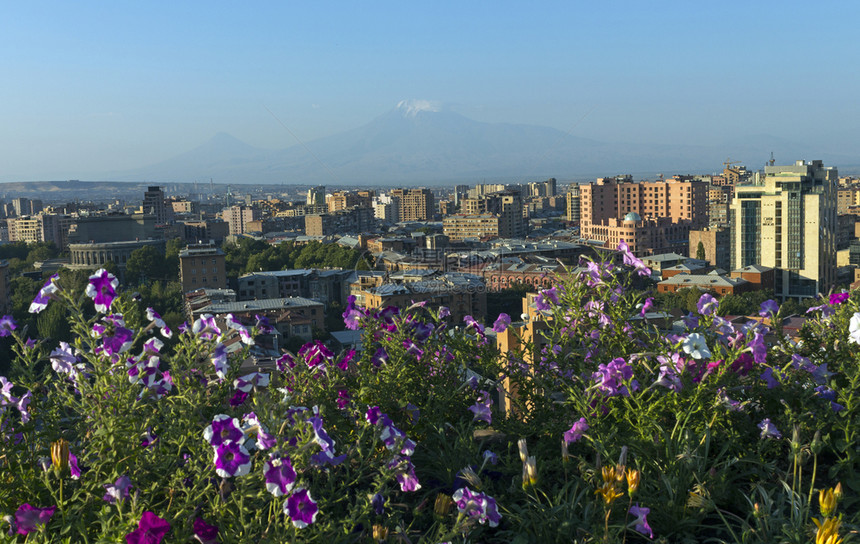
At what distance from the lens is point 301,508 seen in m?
1.01

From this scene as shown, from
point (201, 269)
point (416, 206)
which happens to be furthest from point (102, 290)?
point (416, 206)

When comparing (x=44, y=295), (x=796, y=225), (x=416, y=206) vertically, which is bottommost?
(x=796, y=225)

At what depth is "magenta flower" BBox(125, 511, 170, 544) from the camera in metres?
0.96

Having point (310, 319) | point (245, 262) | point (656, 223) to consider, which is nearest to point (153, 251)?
point (245, 262)

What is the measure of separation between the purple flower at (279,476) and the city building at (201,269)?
23651 mm

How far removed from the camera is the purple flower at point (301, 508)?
999 millimetres

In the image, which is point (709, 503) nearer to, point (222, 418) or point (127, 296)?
point (222, 418)

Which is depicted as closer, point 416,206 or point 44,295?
point 44,295

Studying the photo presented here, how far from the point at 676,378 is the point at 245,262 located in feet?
107

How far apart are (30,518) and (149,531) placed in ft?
0.63

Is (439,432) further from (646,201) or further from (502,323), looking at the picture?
Answer: (646,201)

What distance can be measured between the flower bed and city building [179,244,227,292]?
2305cm

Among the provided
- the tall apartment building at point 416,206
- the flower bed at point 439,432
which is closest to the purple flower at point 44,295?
the flower bed at point 439,432

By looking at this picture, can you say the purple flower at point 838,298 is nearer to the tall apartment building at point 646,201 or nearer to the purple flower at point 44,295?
the purple flower at point 44,295
